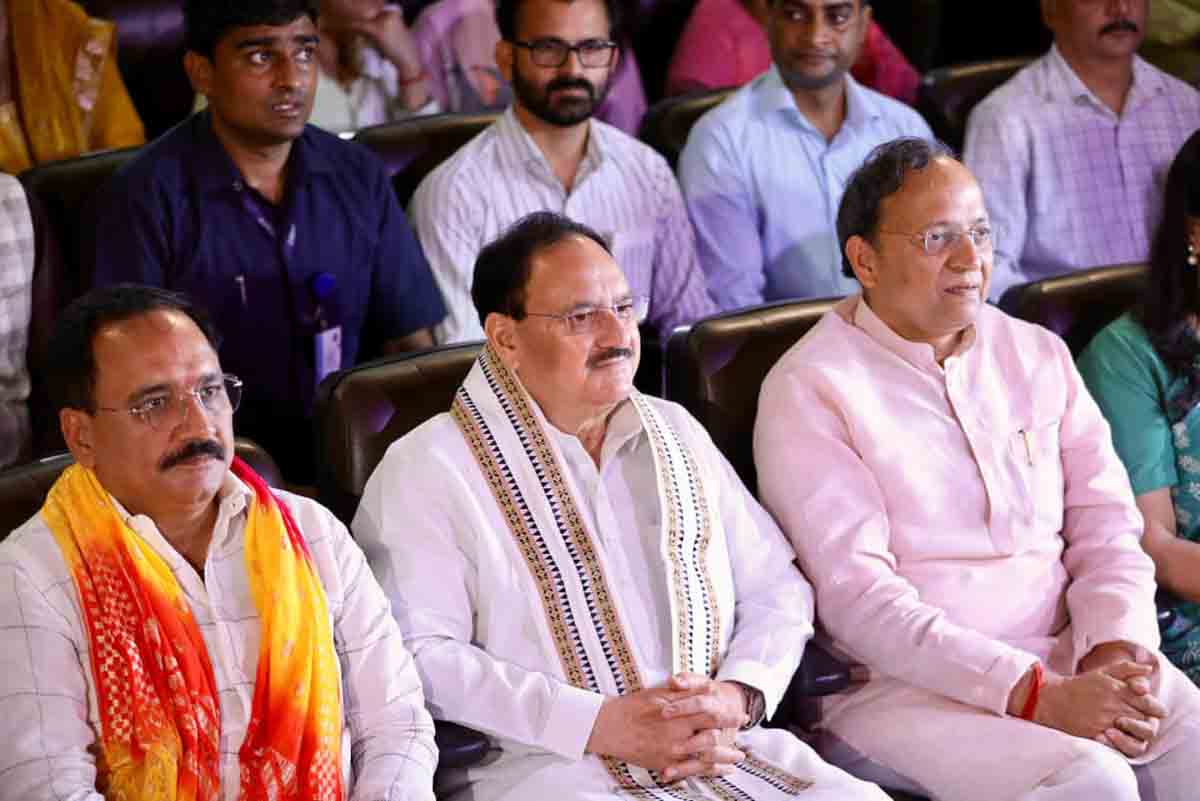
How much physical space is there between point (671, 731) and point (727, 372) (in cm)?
70

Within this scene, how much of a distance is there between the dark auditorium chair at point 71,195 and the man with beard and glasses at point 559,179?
64 cm

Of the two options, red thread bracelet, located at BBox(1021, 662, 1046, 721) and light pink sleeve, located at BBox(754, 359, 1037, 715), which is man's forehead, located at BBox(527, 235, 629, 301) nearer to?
light pink sleeve, located at BBox(754, 359, 1037, 715)

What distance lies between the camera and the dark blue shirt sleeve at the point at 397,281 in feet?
11.9

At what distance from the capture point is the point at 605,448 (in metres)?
2.71

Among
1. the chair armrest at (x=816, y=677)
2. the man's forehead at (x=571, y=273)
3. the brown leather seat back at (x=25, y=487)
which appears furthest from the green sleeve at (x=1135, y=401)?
the brown leather seat back at (x=25, y=487)

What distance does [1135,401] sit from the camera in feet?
10.3

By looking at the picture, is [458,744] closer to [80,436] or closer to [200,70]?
[80,436]

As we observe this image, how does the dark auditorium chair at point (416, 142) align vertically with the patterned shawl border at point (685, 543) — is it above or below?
above

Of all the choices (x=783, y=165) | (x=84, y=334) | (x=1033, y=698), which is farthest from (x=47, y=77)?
(x=1033, y=698)

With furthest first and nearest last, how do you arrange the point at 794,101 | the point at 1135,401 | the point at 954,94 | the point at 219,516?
the point at 954,94 → the point at 794,101 → the point at 1135,401 → the point at 219,516

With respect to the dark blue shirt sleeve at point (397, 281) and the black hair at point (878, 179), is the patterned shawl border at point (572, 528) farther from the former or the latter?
the dark blue shirt sleeve at point (397, 281)

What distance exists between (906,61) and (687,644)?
2896 mm

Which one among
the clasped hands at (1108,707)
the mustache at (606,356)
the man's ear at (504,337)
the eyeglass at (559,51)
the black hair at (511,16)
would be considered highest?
the black hair at (511,16)

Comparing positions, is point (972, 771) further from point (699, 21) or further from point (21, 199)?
point (699, 21)
